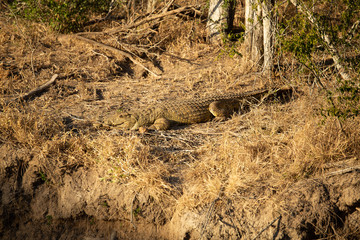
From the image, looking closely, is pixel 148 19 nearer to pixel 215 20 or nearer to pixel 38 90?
pixel 215 20

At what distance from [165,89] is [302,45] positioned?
330 centimetres

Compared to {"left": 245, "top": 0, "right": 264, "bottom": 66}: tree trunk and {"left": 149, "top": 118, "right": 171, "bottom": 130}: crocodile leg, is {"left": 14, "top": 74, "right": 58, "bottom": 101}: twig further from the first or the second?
{"left": 245, "top": 0, "right": 264, "bottom": 66}: tree trunk

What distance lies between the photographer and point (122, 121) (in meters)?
5.59

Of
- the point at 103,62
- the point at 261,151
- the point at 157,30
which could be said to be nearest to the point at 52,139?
the point at 261,151

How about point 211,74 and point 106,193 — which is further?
point 211,74

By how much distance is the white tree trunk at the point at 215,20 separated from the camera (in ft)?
26.0

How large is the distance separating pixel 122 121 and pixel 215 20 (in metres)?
3.97

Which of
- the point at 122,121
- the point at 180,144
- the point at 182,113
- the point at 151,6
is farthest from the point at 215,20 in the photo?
the point at 180,144

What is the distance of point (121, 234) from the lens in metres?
4.25

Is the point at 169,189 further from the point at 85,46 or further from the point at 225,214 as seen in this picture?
the point at 85,46

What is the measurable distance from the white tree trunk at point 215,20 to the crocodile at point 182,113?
245 cm

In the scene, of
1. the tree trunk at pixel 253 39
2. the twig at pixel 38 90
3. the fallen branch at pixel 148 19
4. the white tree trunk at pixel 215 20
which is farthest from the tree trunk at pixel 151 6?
the twig at pixel 38 90

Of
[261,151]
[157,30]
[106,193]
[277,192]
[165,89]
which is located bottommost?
[106,193]

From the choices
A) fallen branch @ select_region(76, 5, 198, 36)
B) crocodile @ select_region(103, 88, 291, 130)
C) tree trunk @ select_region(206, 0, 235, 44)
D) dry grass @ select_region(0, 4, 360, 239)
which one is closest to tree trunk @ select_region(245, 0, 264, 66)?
dry grass @ select_region(0, 4, 360, 239)
